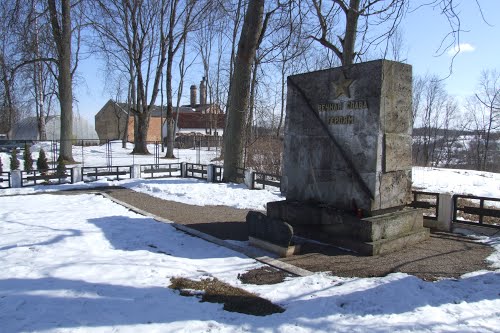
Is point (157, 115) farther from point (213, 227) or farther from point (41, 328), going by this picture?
point (41, 328)

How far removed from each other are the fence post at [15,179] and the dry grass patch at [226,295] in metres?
11.9

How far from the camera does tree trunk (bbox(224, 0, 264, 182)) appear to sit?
1473 cm

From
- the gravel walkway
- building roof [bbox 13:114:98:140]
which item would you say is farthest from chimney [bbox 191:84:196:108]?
the gravel walkway

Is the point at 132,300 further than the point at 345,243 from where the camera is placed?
No

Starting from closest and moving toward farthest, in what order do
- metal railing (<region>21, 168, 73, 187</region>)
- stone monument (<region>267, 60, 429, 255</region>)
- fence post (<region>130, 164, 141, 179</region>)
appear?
1. stone monument (<region>267, 60, 429, 255</region>)
2. metal railing (<region>21, 168, 73, 187</region>)
3. fence post (<region>130, 164, 141, 179</region>)

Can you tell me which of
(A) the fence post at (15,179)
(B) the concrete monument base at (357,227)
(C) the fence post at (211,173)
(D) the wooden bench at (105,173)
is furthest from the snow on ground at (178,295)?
(D) the wooden bench at (105,173)

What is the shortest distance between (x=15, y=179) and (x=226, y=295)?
1274 centimetres

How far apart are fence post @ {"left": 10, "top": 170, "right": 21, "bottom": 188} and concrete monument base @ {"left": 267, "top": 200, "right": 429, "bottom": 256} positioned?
11001 mm

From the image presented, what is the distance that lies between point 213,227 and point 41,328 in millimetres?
5278

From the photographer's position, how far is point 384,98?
23.1ft

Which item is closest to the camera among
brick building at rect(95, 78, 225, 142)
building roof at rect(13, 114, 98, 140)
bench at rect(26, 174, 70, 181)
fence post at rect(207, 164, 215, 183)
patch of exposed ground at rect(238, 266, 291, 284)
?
patch of exposed ground at rect(238, 266, 291, 284)

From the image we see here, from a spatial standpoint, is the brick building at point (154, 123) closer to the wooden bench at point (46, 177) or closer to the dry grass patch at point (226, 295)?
the wooden bench at point (46, 177)

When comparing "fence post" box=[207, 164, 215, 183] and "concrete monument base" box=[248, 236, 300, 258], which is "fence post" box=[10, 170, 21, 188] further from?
"concrete monument base" box=[248, 236, 300, 258]

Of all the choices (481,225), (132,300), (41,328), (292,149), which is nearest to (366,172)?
(292,149)
